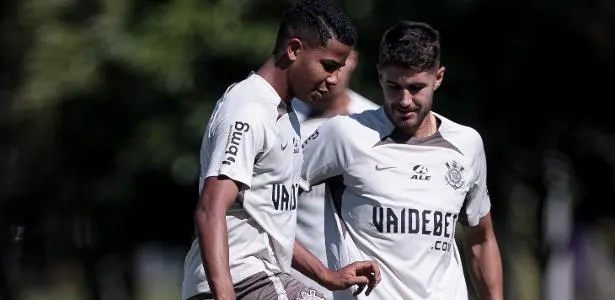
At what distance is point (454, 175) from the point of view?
724 centimetres

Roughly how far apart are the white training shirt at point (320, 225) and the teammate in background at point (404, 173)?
0.09 m

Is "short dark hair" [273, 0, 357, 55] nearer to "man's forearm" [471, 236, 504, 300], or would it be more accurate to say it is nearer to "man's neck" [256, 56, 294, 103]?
"man's neck" [256, 56, 294, 103]

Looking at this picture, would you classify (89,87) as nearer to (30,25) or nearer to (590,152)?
(30,25)

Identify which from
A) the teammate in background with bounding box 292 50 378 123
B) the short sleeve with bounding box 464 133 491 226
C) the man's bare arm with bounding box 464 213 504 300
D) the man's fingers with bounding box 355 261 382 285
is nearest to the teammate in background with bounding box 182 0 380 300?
the man's fingers with bounding box 355 261 382 285

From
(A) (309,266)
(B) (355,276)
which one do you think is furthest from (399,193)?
(A) (309,266)

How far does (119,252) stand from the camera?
23.6 meters

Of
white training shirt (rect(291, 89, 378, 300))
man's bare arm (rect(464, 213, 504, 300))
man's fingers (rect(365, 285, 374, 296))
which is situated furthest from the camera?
man's bare arm (rect(464, 213, 504, 300))

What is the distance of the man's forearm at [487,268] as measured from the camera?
24.8ft

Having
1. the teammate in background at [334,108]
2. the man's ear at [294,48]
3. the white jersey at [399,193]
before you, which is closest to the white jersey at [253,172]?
the man's ear at [294,48]

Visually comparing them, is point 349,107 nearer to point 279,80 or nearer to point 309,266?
point 309,266

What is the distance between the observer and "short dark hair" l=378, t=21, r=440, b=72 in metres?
7.08

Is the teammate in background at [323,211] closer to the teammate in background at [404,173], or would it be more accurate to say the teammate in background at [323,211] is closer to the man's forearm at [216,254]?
the teammate in background at [404,173]

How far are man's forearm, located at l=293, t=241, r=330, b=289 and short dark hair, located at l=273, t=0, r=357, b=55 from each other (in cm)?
81

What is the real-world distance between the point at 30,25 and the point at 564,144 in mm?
6060
